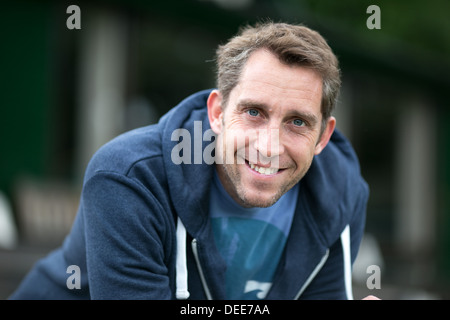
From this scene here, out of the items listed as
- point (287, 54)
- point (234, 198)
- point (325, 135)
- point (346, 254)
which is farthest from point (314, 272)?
point (287, 54)

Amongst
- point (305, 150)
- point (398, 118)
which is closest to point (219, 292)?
point (305, 150)

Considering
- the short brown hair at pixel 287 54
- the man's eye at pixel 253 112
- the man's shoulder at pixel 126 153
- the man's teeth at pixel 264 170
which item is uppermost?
the short brown hair at pixel 287 54

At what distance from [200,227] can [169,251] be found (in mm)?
153

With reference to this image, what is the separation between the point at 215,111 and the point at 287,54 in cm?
43

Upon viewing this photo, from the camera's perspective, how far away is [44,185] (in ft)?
20.4

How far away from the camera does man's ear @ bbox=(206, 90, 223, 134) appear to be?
2.39m

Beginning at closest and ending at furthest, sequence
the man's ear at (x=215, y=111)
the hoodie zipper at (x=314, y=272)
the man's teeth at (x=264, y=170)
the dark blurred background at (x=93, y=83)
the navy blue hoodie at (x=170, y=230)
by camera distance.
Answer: the navy blue hoodie at (x=170, y=230) → the man's teeth at (x=264, y=170) → the man's ear at (x=215, y=111) → the hoodie zipper at (x=314, y=272) → the dark blurred background at (x=93, y=83)

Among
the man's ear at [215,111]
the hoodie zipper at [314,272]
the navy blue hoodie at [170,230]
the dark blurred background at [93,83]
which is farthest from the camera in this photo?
the dark blurred background at [93,83]

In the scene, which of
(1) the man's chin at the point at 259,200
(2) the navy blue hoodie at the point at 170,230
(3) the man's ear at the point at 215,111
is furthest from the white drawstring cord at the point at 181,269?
(3) the man's ear at the point at 215,111

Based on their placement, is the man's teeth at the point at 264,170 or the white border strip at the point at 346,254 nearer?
the man's teeth at the point at 264,170

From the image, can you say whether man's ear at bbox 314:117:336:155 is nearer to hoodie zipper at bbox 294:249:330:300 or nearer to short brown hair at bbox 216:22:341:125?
short brown hair at bbox 216:22:341:125

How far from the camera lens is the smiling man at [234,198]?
2.12 meters

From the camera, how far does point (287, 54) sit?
2150 millimetres

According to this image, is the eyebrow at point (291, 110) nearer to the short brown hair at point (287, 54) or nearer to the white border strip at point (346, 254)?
the short brown hair at point (287, 54)
